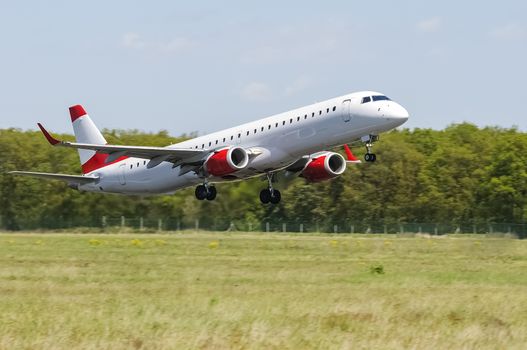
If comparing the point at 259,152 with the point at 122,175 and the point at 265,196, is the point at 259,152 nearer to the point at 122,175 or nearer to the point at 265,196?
the point at 265,196

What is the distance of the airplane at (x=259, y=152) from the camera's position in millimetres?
39156

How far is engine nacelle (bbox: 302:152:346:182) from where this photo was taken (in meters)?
45.2

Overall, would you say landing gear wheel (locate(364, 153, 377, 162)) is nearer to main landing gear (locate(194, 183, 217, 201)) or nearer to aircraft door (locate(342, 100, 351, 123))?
aircraft door (locate(342, 100, 351, 123))

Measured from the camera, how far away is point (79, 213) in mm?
76500

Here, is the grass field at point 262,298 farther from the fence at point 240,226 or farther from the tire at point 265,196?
the fence at point 240,226

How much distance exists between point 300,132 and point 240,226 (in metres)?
30.6

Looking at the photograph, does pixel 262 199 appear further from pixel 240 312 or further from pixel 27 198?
pixel 27 198

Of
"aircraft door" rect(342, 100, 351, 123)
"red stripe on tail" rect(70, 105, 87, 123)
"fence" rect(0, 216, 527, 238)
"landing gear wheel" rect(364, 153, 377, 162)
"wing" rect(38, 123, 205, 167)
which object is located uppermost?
"red stripe on tail" rect(70, 105, 87, 123)

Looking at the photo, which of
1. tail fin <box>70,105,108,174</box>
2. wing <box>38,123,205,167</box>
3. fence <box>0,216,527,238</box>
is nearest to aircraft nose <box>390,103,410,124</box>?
wing <box>38,123,205,167</box>

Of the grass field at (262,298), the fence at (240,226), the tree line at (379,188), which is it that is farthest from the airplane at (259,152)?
the tree line at (379,188)

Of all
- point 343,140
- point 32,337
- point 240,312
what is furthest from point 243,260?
point 32,337

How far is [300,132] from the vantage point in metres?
39.9

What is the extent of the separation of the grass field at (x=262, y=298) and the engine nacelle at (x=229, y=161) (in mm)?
3466

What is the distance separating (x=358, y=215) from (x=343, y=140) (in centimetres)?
5020
